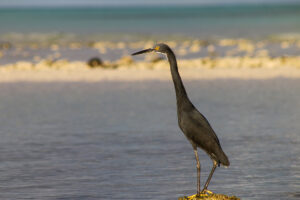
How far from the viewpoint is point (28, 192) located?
10.0 meters

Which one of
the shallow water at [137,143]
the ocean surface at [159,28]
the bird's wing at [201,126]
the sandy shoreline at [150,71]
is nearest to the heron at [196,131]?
the bird's wing at [201,126]

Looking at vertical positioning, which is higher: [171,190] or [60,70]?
[60,70]

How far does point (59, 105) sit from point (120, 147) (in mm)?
6249

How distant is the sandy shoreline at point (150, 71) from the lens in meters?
26.8

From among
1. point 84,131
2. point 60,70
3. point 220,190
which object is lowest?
point 220,190

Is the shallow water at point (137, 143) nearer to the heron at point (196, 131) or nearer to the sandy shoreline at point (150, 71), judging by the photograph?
the heron at point (196, 131)

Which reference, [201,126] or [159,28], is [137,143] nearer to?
[201,126]

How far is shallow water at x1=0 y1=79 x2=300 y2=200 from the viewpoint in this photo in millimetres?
10367

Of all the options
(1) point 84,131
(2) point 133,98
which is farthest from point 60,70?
(1) point 84,131

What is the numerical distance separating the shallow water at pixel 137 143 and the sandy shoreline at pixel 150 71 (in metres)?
3.44

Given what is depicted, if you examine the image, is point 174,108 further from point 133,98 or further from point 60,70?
point 60,70

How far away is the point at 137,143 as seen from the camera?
551 inches

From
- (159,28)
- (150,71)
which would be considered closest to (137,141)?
(150,71)

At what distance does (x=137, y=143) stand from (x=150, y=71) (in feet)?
49.8
